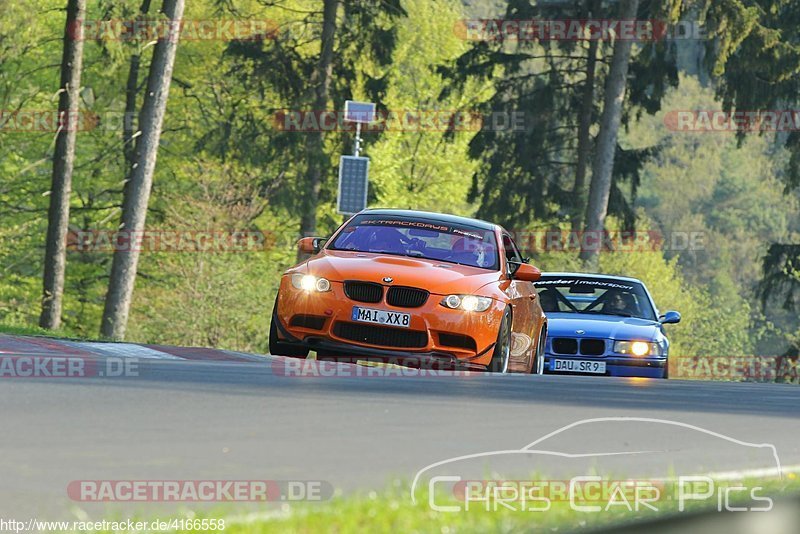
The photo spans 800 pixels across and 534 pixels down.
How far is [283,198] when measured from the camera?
43.4 m

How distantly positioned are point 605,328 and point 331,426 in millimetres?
8729

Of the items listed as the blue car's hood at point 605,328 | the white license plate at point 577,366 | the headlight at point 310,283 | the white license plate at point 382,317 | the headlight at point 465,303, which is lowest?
the white license plate at point 577,366

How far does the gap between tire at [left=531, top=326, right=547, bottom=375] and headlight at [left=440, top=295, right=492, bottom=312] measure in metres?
2.03

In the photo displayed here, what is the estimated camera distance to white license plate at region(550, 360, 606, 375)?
1727cm

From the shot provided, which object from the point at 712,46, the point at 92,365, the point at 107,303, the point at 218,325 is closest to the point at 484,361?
the point at 92,365

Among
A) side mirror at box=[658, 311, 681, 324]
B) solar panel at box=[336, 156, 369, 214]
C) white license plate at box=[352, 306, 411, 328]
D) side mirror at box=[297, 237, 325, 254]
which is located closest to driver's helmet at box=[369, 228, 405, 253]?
side mirror at box=[297, 237, 325, 254]

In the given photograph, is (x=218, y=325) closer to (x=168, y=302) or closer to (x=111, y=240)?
(x=168, y=302)

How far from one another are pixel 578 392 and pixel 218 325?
28.9 m

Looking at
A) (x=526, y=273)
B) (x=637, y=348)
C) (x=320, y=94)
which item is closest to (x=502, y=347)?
(x=526, y=273)

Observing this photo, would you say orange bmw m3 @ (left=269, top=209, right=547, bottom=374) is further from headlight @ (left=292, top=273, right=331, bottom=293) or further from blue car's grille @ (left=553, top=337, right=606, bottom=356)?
blue car's grille @ (left=553, top=337, right=606, bottom=356)

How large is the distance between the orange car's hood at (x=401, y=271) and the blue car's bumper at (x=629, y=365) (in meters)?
2.68

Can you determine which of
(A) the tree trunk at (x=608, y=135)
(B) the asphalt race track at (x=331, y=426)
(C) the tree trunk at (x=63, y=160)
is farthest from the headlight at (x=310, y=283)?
(A) the tree trunk at (x=608, y=135)

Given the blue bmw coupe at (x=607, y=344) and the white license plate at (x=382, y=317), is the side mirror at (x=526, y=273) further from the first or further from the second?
the blue bmw coupe at (x=607, y=344)

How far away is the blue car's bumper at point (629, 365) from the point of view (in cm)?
1722
